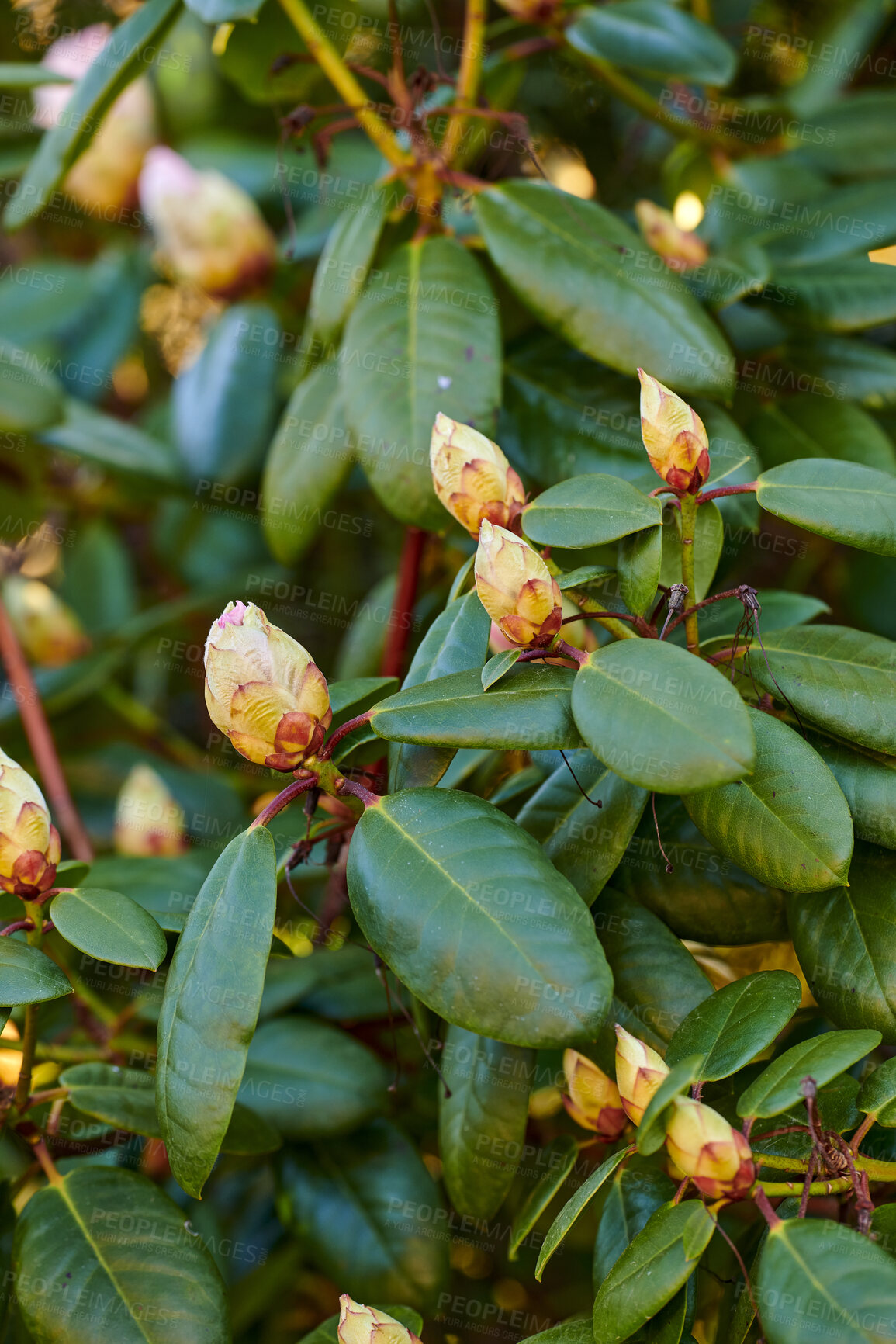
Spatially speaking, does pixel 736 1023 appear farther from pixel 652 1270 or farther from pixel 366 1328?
pixel 366 1328

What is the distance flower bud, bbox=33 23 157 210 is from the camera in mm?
1548

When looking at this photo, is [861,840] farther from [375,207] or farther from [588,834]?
[375,207]

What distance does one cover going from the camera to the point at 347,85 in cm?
94

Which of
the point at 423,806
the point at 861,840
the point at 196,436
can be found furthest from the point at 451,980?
the point at 196,436

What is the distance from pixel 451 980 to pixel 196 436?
0.97m

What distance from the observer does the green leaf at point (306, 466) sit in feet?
3.37

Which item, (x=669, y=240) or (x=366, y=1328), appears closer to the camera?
(x=366, y=1328)

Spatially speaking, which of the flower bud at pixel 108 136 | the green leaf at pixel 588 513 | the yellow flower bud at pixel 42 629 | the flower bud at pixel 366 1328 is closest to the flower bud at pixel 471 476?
the green leaf at pixel 588 513

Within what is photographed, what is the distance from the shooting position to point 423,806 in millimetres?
628

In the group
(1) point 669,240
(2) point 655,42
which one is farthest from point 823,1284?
(2) point 655,42

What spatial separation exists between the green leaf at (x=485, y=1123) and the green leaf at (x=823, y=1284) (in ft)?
0.71

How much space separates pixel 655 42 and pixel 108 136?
0.88 metres

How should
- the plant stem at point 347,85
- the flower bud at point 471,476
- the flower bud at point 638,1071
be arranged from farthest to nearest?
the plant stem at point 347,85
the flower bud at point 471,476
the flower bud at point 638,1071

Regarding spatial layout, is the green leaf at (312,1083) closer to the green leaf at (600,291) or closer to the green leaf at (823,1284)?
the green leaf at (823,1284)
